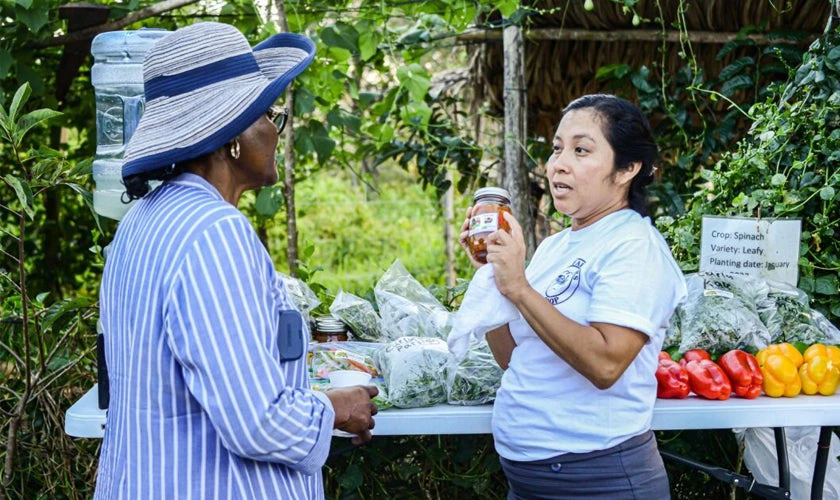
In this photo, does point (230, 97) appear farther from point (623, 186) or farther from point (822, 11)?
point (822, 11)

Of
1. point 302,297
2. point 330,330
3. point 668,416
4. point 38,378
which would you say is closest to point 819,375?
point 668,416

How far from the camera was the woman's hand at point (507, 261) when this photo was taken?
1.89 meters

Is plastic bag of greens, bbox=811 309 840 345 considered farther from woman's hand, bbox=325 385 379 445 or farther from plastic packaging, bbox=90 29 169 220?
plastic packaging, bbox=90 29 169 220

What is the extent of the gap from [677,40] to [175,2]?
228 centimetres

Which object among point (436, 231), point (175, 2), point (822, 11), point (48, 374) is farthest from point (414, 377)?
point (436, 231)

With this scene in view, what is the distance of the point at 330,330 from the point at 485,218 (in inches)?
34.6

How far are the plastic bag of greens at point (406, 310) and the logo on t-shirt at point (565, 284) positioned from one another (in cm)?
73

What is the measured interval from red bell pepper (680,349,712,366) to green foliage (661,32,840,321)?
0.64 meters

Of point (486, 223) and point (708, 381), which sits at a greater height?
point (486, 223)

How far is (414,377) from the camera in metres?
2.33

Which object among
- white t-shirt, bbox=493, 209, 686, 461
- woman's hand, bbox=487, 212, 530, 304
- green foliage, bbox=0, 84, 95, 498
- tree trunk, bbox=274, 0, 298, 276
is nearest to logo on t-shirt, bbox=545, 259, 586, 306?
white t-shirt, bbox=493, 209, 686, 461

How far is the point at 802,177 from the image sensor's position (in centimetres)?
301

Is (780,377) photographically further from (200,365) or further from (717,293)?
(200,365)

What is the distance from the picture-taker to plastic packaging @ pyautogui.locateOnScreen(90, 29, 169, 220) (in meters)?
2.60
